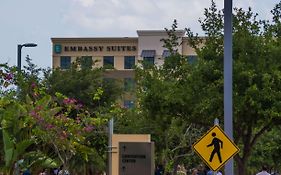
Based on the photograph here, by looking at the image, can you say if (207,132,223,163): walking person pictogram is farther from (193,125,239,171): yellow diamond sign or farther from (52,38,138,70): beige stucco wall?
(52,38,138,70): beige stucco wall

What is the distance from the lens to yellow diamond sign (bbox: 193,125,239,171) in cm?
1636

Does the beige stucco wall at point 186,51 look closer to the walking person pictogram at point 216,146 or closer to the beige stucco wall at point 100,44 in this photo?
the walking person pictogram at point 216,146

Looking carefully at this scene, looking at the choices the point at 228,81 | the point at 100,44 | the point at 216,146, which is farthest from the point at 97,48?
the point at 216,146

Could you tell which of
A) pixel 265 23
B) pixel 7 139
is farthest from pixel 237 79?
pixel 7 139

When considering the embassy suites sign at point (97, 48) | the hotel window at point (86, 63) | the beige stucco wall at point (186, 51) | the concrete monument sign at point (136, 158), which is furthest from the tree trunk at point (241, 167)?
the embassy suites sign at point (97, 48)

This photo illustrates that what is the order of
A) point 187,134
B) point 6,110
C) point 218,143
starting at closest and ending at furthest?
point 218,143 < point 6,110 < point 187,134

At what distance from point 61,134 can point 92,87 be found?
15.1 meters

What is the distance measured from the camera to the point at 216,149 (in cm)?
1648

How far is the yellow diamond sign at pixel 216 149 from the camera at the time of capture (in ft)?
53.7

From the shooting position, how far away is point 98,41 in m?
89.8

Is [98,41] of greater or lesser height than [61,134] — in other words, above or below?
above

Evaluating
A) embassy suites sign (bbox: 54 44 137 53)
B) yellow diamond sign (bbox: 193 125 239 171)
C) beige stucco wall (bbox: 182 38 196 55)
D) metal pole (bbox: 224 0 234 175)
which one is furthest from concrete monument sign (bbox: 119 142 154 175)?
embassy suites sign (bbox: 54 44 137 53)

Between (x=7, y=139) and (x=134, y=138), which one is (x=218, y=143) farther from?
(x=7, y=139)

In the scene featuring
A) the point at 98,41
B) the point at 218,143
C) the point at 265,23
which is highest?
the point at 98,41
